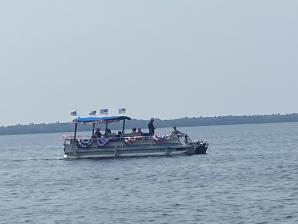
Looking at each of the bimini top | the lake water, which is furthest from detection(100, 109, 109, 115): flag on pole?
the lake water

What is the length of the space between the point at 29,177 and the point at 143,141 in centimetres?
1036

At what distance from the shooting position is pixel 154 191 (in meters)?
45.8

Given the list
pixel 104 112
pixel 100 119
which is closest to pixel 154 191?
pixel 100 119

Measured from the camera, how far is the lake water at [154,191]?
120ft

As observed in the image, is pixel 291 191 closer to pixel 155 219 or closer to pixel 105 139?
pixel 155 219

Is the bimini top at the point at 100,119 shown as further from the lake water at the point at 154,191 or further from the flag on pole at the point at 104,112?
the lake water at the point at 154,191

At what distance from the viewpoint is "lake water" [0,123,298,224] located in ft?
120

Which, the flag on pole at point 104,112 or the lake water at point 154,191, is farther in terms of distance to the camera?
the flag on pole at point 104,112

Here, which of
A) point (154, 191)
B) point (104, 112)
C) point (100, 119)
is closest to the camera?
point (154, 191)

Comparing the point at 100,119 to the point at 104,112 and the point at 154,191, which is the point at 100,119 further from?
the point at 154,191

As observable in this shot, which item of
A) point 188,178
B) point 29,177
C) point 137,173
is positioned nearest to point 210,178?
point 188,178

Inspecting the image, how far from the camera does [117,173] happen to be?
5825cm

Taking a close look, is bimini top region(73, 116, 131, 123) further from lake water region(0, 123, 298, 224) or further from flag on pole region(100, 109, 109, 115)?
lake water region(0, 123, 298, 224)

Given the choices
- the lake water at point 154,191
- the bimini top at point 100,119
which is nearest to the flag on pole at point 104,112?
the bimini top at point 100,119
